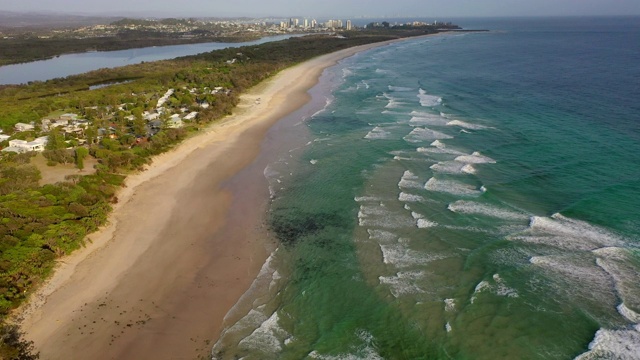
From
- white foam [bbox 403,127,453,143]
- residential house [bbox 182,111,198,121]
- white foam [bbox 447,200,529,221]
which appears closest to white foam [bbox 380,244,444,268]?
white foam [bbox 447,200,529,221]

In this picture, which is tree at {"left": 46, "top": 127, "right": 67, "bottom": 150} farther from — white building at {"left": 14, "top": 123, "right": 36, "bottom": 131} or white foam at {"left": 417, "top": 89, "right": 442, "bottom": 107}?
white foam at {"left": 417, "top": 89, "right": 442, "bottom": 107}

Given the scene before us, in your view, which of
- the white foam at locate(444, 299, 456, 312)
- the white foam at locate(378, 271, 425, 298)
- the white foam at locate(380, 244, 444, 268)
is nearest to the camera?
the white foam at locate(444, 299, 456, 312)

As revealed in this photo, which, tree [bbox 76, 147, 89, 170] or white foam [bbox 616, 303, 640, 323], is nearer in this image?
white foam [bbox 616, 303, 640, 323]

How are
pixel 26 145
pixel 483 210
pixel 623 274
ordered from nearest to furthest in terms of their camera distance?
pixel 623 274
pixel 483 210
pixel 26 145

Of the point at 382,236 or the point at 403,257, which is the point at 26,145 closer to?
the point at 382,236

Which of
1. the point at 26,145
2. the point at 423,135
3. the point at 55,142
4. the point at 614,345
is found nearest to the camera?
the point at 614,345

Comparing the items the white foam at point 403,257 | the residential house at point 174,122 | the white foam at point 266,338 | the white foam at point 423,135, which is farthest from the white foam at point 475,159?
the residential house at point 174,122

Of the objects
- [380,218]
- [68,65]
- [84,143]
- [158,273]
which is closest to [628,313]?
[380,218]
